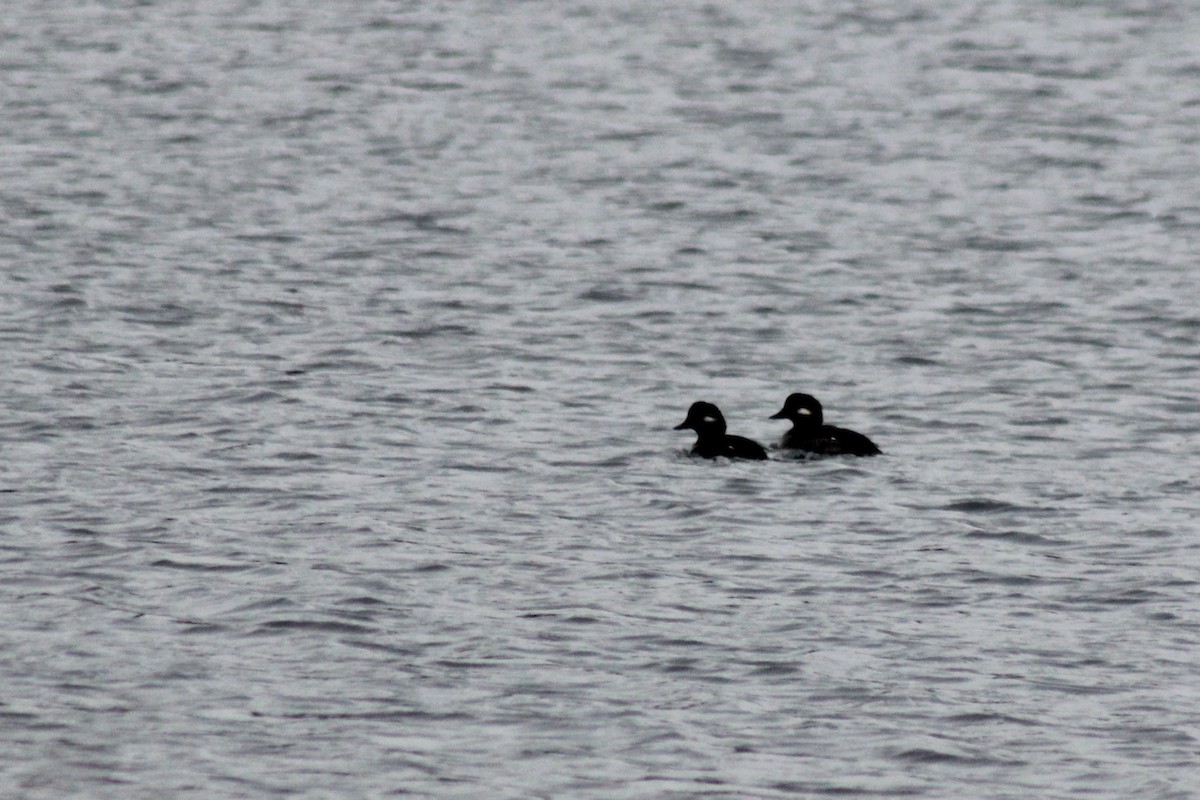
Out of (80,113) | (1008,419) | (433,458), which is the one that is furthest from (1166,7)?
(433,458)

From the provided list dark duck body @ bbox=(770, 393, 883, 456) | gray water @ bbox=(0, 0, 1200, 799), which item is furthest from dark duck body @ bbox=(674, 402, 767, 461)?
dark duck body @ bbox=(770, 393, 883, 456)

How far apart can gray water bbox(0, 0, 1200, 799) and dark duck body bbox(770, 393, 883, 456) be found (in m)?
0.16

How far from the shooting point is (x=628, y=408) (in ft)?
55.5

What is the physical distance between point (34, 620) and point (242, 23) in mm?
24569

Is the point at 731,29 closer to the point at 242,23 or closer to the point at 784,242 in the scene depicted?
the point at 242,23

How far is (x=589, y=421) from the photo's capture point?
54.0ft

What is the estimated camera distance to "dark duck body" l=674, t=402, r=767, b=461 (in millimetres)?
15367

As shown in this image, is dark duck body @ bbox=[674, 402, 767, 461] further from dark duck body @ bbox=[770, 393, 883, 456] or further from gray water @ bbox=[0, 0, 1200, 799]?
dark duck body @ bbox=[770, 393, 883, 456]

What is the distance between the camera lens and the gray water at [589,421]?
1049 cm

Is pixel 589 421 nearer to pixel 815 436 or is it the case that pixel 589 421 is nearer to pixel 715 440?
pixel 715 440

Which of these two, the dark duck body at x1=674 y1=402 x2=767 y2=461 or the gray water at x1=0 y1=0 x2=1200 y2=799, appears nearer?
the gray water at x1=0 y1=0 x2=1200 y2=799

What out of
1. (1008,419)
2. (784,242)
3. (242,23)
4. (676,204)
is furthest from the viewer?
(242,23)

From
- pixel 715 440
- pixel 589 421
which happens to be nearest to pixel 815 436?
pixel 715 440

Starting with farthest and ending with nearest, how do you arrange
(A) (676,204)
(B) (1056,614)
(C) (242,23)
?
(C) (242,23)
(A) (676,204)
(B) (1056,614)
